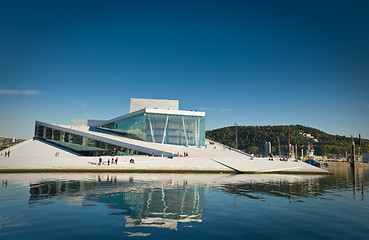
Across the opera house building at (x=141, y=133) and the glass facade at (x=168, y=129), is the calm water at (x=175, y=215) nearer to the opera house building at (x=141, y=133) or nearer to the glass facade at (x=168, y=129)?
the opera house building at (x=141, y=133)

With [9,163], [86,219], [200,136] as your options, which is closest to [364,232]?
[86,219]

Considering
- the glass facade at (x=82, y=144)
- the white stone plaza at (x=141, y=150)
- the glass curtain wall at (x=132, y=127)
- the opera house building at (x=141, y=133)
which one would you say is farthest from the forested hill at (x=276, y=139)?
the glass facade at (x=82, y=144)

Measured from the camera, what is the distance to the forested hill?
120 meters

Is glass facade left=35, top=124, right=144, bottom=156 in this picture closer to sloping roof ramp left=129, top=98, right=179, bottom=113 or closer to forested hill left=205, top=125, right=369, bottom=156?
sloping roof ramp left=129, top=98, right=179, bottom=113

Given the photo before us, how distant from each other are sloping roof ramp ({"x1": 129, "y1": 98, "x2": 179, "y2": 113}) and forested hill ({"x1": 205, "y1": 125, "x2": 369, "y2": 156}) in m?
71.8

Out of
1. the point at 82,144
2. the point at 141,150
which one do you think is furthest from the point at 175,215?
the point at 82,144

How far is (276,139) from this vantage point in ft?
420

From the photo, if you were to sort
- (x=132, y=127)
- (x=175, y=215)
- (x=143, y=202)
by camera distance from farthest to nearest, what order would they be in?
(x=132, y=127) → (x=143, y=202) → (x=175, y=215)

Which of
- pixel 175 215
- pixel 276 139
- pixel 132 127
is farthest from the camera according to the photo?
pixel 276 139

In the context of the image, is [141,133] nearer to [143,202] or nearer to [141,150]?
[141,150]

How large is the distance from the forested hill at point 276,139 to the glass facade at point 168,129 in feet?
257

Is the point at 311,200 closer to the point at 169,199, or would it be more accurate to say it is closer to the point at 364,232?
the point at 364,232

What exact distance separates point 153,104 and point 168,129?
13.1 meters

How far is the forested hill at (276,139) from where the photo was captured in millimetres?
120500
